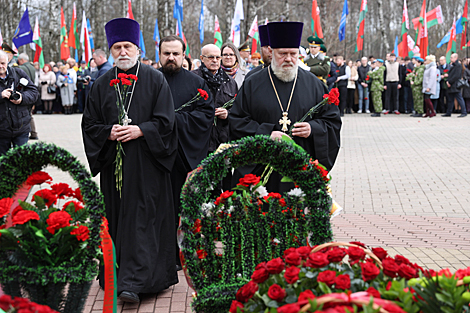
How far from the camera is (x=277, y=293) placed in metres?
2.29

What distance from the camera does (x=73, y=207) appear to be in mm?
3145

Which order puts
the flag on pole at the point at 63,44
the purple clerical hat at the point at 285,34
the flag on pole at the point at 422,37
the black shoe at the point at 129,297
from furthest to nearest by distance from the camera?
the flag on pole at the point at 63,44
the flag on pole at the point at 422,37
the purple clerical hat at the point at 285,34
the black shoe at the point at 129,297

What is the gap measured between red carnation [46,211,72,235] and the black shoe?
153cm

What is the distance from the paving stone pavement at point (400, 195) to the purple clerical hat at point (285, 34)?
7.23 feet

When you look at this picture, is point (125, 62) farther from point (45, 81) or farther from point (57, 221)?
point (45, 81)

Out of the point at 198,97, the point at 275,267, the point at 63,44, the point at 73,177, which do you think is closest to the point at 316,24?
the point at 63,44

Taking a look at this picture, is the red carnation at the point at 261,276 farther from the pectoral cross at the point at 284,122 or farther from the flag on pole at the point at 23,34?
the flag on pole at the point at 23,34

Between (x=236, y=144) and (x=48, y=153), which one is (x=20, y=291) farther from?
(x=236, y=144)

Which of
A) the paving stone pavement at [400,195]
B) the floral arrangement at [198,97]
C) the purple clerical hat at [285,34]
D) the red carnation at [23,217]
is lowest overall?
the paving stone pavement at [400,195]

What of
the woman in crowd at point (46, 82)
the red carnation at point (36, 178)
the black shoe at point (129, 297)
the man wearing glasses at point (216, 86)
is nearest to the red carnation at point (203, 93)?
the man wearing glasses at point (216, 86)

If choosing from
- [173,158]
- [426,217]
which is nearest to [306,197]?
[173,158]

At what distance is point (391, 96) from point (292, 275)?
21.3 metres

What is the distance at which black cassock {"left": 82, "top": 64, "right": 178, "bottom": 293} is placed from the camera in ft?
14.9

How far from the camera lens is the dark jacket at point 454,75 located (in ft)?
65.7
